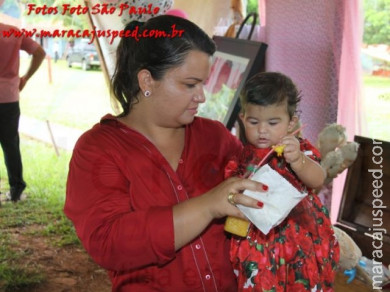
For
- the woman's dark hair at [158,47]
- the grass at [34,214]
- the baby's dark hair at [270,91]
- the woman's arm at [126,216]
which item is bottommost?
the grass at [34,214]

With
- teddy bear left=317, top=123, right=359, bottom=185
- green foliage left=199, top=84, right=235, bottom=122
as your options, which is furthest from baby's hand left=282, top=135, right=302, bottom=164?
green foliage left=199, top=84, right=235, bottom=122

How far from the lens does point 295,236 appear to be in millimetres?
1092

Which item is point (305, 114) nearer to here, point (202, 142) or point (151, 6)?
point (202, 142)

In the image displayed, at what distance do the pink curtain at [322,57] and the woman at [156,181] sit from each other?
2.52 ft

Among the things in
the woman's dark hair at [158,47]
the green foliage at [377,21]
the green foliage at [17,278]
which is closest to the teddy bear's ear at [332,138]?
the green foliage at [377,21]

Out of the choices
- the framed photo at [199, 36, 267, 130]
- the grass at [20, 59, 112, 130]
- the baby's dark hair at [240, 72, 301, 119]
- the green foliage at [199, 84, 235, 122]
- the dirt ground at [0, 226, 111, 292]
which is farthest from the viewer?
the grass at [20, 59, 112, 130]

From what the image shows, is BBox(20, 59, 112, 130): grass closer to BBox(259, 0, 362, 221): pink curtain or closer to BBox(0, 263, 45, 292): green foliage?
BBox(0, 263, 45, 292): green foliage

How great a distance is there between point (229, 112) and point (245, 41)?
356 mm

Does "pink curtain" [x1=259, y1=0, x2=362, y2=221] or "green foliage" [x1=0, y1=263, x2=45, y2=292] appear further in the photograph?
"green foliage" [x1=0, y1=263, x2=45, y2=292]

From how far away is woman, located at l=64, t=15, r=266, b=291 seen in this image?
0.90m

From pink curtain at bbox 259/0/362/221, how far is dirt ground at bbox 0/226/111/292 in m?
1.38

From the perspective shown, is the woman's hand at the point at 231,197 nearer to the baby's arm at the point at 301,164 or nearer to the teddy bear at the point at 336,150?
the baby's arm at the point at 301,164

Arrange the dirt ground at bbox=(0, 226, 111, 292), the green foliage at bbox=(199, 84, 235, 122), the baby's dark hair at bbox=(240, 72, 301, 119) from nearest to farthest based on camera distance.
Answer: the baby's dark hair at bbox=(240, 72, 301, 119) < the green foliage at bbox=(199, 84, 235, 122) < the dirt ground at bbox=(0, 226, 111, 292)

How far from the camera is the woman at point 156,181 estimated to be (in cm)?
90
